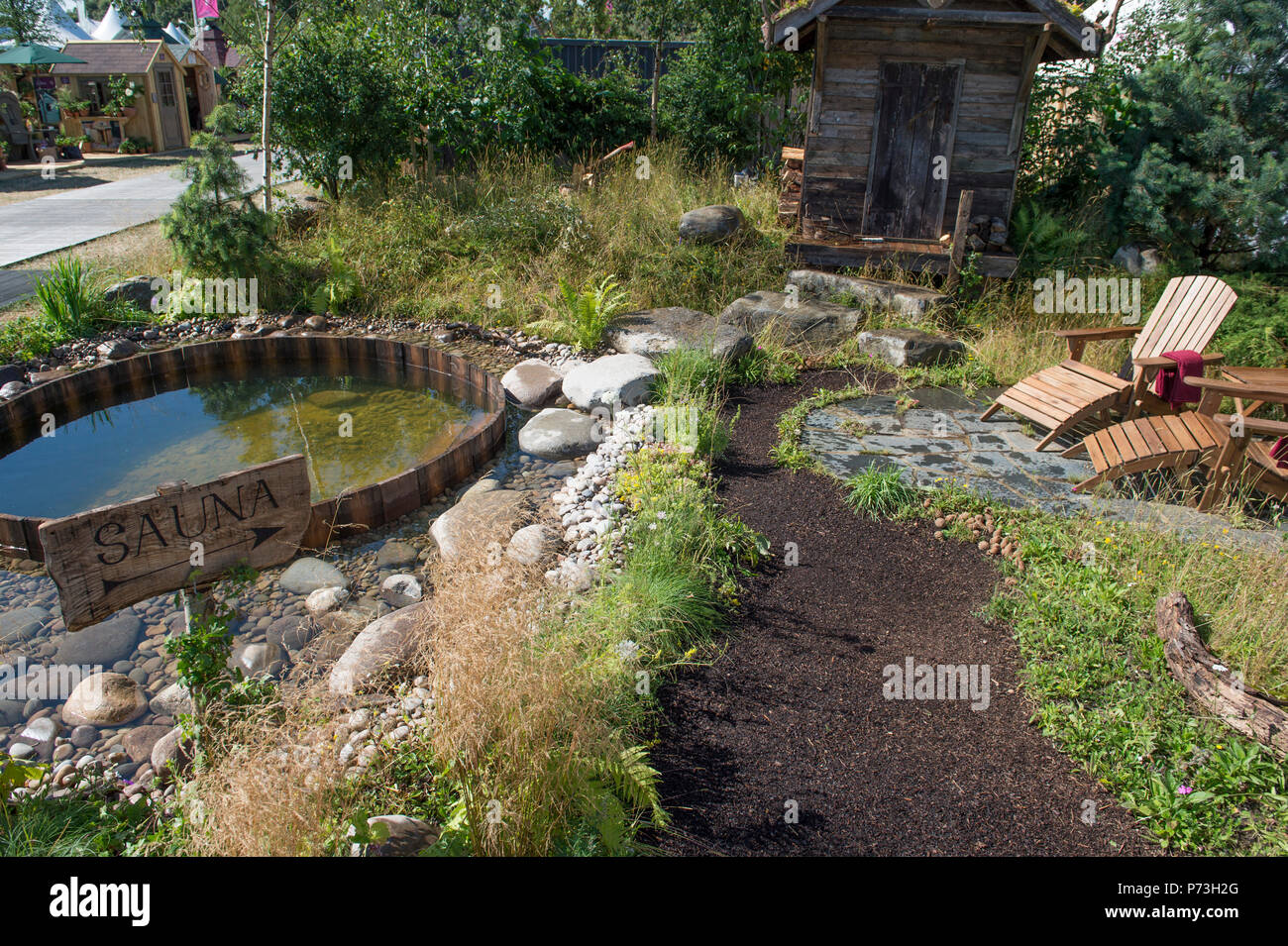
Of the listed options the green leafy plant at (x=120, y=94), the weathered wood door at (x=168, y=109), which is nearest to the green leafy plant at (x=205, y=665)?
the green leafy plant at (x=120, y=94)

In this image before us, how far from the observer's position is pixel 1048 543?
4.38 meters

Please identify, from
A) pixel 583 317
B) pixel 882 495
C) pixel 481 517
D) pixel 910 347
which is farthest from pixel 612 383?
pixel 910 347

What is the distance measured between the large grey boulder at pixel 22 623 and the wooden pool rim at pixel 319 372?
55 cm

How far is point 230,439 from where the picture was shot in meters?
6.58

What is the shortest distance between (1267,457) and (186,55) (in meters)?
30.6

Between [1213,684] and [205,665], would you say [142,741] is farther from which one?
[1213,684]

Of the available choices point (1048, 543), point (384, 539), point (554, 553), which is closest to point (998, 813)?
point (1048, 543)

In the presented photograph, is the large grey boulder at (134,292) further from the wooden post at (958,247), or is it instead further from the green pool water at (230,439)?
the wooden post at (958,247)

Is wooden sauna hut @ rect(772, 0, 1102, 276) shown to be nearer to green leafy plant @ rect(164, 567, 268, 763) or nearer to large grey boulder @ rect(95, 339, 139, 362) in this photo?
large grey boulder @ rect(95, 339, 139, 362)

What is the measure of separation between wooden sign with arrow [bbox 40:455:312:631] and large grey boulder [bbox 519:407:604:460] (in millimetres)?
3114

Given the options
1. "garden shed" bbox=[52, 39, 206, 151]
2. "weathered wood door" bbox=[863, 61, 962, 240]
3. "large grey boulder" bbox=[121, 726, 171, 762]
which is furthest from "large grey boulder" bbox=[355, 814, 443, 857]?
"garden shed" bbox=[52, 39, 206, 151]

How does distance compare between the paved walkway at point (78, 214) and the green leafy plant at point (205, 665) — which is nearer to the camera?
the green leafy plant at point (205, 665)

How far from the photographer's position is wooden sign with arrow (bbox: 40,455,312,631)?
263cm

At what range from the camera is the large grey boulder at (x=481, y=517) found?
455cm
